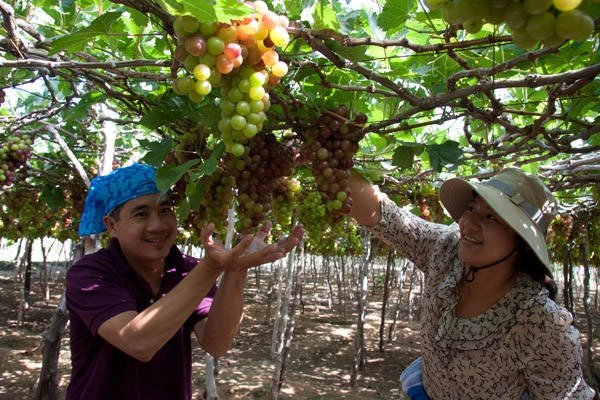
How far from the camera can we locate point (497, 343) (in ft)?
5.95

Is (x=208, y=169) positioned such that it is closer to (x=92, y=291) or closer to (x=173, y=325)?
(x=173, y=325)

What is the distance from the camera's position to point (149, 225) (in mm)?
1815

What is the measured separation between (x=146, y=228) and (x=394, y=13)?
1353mm

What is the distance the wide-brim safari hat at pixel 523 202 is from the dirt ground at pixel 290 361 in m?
5.93

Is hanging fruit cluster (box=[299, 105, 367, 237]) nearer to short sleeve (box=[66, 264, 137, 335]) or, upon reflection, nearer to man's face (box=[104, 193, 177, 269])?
man's face (box=[104, 193, 177, 269])

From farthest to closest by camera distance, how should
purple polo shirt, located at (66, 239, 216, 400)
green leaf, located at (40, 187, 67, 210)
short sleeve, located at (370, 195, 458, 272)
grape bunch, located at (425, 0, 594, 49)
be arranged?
green leaf, located at (40, 187, 67, 210) < short sleeve, located at (370, 195, 458, 272) < purple polo shirt, located at (66, 239, 216, 400) < grape bunch, located at (425, 0, 594, 49)

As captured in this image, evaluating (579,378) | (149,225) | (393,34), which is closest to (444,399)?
(579,378)

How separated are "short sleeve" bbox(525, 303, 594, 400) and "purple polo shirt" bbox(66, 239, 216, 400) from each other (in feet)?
5.12

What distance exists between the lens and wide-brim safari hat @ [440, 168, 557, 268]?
166 cm

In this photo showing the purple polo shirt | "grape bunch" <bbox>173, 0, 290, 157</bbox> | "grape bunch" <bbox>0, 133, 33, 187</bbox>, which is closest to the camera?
"grape bunch" <bbox>173, 0, 290, 157</bbox>

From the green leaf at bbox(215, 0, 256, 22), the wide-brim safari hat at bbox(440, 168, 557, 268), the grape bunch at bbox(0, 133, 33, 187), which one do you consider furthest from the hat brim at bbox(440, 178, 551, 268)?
the grape bunch at bbox(0, 133, 33, 187)

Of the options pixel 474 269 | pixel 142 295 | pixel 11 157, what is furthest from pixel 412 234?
pixel 11 157

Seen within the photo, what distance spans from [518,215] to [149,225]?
5.18 ft

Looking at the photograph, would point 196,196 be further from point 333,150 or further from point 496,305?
point 496,305
